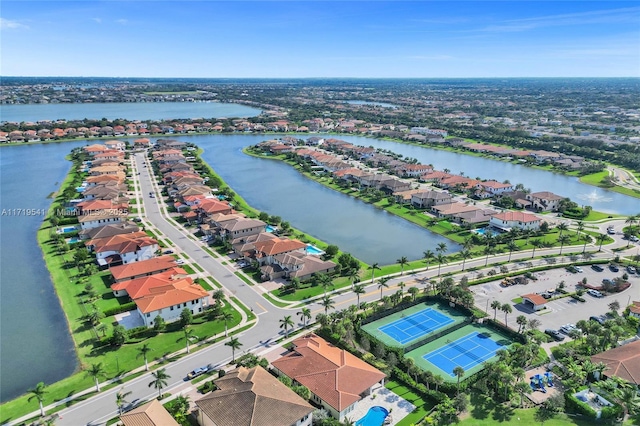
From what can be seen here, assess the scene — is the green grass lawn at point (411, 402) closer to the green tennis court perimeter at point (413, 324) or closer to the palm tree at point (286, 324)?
the green tennis court perimeter at point (413, 324)

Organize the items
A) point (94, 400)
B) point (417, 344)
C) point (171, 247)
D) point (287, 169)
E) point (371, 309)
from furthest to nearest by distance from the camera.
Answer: point (287, 169), point (171, 247), point (371, 309), point (417, 344), point (94, 400)

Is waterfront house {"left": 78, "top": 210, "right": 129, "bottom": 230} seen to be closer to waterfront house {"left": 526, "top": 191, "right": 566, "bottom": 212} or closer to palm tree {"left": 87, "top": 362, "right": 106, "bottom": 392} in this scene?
palm tree {"left": 87, "top": 362, "right": 106, "bottom": 392}

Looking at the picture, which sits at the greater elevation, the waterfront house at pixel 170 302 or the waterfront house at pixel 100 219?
the waterfront house at pixel 100 219

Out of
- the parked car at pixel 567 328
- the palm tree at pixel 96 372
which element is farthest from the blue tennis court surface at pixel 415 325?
the palm tree at pixel 96 372

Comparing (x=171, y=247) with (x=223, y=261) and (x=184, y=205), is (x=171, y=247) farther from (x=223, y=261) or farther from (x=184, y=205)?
(x=184, y=205)

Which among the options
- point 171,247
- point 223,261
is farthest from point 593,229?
point 171,247

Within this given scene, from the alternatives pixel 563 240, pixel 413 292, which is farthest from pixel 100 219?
pixel 563 240
